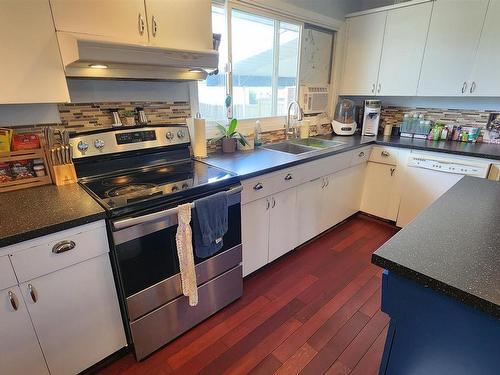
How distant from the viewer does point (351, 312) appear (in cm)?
184

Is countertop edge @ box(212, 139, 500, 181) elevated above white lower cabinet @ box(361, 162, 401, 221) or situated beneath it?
elevated above

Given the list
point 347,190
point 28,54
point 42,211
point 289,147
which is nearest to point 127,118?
point 28,54

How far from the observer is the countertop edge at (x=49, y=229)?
1.00 m

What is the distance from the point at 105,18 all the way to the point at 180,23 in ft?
1.25

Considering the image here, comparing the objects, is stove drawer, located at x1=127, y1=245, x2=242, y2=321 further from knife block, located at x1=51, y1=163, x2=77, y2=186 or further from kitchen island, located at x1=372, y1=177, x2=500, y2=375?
kitchen island, located at x1=372, y1=177, x2=500, y2=375

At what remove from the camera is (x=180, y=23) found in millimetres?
1530

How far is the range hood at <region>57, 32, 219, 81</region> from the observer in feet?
3.89

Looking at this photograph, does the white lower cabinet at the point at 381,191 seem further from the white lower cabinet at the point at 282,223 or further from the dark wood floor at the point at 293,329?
the white lower cabinet at the point at 282,223

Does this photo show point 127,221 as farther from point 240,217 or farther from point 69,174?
point 240,217

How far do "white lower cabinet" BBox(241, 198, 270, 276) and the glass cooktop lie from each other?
13.4 inches

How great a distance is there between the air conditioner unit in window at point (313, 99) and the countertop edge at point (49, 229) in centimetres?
232

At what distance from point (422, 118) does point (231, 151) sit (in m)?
2.07

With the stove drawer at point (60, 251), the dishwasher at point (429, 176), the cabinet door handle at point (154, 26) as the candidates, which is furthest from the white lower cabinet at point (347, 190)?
the stove drawer at point (60, 251)

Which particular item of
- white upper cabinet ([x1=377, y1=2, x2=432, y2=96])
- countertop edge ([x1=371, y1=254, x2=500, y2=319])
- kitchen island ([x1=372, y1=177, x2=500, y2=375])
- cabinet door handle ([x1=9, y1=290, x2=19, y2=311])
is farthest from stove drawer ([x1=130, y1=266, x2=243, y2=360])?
white upper cabinet ([x1=377, y1=2, x2=432, y2=96])
